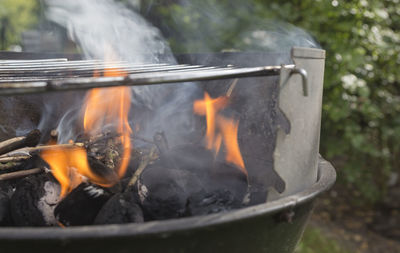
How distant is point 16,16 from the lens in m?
5.78

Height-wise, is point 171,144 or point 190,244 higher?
point 190,244

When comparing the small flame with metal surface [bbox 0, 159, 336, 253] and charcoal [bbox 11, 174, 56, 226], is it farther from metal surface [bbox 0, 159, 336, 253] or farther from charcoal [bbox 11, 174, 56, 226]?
metal surface [bbox 0, 159, 336, 253]

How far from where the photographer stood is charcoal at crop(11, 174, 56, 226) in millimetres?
1222

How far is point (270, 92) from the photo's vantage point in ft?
4.99

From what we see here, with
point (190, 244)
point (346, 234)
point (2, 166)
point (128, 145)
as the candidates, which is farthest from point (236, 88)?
point (346, 234)

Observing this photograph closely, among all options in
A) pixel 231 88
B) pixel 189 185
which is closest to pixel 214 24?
pixel 231 88

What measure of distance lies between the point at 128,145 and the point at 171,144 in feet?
0.89

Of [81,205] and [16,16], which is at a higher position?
[81,205]

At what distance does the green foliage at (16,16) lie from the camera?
17.9 ft

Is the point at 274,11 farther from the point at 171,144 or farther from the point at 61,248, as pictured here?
the point at 61,248

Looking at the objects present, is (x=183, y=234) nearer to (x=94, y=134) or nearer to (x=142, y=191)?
(x=142, y=191)

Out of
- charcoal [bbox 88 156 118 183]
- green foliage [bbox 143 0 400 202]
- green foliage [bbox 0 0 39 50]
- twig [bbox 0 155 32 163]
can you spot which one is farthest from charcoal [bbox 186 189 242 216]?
green foliage [bbox 0 0 39 50]

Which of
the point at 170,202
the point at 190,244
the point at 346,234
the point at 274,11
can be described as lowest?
the point at 346,234

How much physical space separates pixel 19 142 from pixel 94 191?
53 cm
